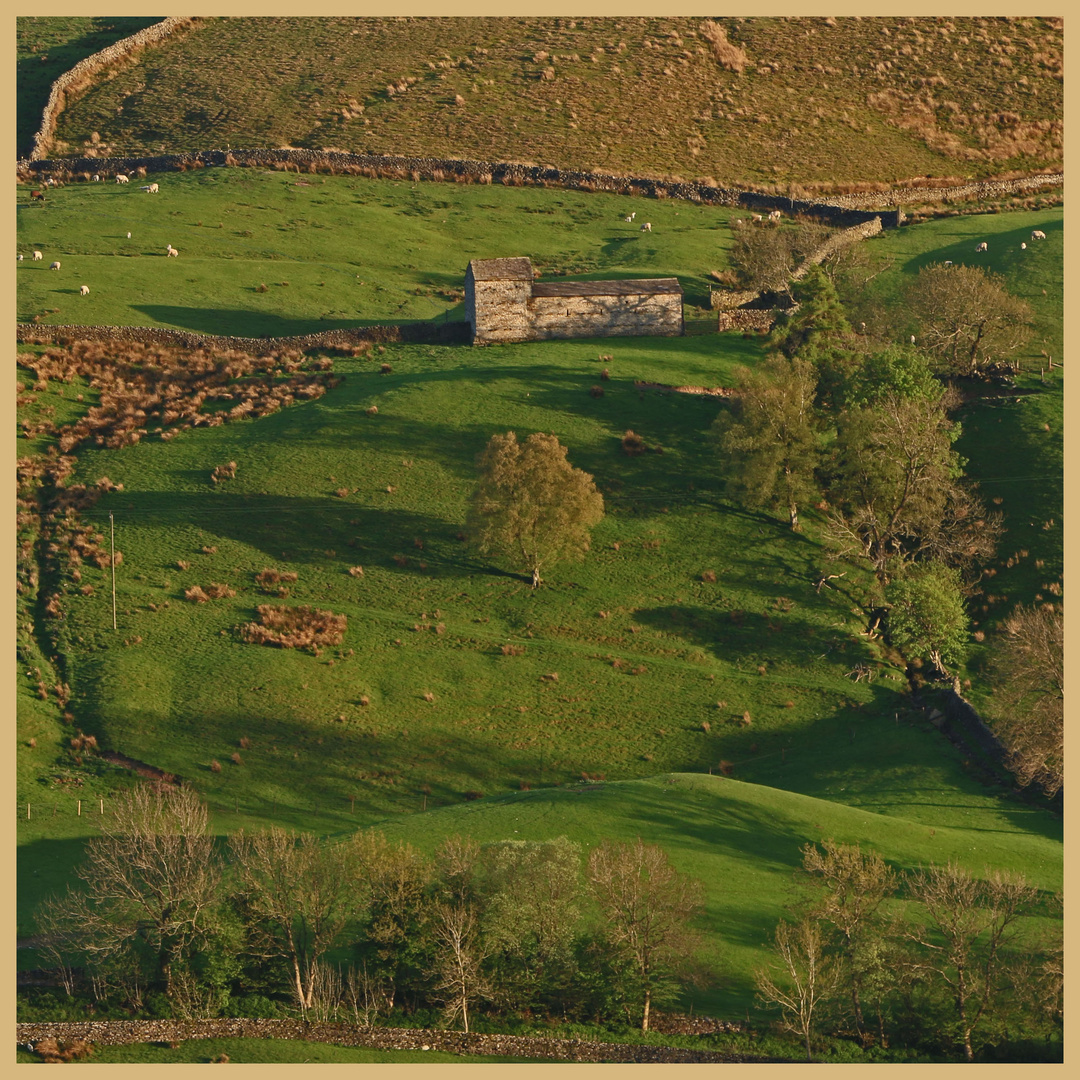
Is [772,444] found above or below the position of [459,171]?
below

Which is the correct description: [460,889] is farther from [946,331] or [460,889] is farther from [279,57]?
[279,57]

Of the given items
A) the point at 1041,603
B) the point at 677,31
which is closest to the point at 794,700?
the point at 1041,603

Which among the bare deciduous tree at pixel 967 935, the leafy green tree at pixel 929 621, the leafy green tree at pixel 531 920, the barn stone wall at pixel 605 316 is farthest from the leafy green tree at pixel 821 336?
the leafy green tree at pixel 531 920

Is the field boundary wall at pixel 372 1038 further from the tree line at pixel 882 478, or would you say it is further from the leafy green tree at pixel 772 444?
the leafy green tree at pixel 772 444

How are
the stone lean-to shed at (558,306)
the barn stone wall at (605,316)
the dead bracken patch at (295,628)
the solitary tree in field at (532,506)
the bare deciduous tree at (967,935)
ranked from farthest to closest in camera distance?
the barn stone wall at (605,316) → the stone lean-to shed at (558,306) → the solitary tree in field at (532,506) → the dead bracken patch at (295,628) → the bare deciduous tree at (967,935)

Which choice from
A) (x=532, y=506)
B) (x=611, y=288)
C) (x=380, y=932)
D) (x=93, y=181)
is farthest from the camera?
(x=93, y=181)

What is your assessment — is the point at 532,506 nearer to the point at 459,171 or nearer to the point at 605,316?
the point at 605,316

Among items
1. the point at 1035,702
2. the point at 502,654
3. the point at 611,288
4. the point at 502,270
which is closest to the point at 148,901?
the point at 502,654
